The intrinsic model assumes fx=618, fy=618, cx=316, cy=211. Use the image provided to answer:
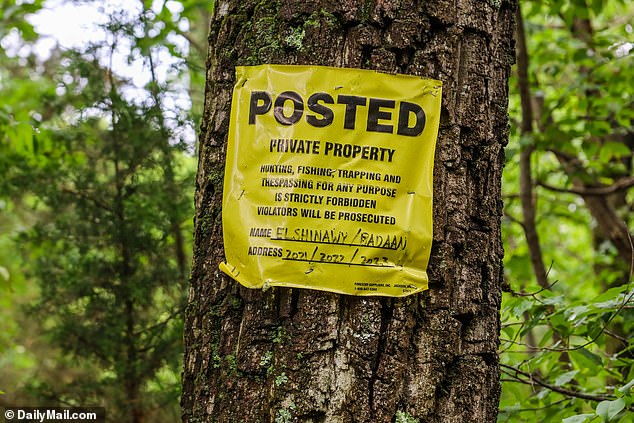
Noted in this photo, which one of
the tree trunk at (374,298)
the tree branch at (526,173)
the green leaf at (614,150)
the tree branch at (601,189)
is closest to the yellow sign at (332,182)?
the tree trunk at (374,298)

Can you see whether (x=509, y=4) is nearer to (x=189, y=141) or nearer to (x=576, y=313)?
(x=576, y=313)

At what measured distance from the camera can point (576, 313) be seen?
71.0 inches

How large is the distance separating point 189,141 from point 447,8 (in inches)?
88.5

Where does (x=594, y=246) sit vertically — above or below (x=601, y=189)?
below

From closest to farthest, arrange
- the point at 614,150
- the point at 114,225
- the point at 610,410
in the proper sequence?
the point at 610,410 → the point at 114,225 → the point at 614,150

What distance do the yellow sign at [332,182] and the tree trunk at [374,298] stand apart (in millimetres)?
36

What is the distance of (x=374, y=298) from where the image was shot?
4.36 ft

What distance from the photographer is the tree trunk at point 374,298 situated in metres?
1.29

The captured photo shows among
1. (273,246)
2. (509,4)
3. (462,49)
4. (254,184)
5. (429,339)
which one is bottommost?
(429,339)

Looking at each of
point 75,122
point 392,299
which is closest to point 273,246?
point 392,299

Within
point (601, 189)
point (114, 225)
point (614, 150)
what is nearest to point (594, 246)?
point (601, 189)

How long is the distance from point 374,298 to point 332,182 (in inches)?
10.4

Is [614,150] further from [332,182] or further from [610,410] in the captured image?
[332,182]

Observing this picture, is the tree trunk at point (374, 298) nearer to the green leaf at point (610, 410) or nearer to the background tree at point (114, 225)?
the green leaf at point (610, 410)
